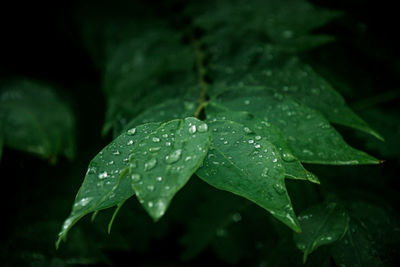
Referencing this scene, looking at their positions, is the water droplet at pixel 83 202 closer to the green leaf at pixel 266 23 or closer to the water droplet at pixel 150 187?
the water droplet at pixel 150 187

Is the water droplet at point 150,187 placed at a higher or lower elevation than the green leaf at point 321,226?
higher

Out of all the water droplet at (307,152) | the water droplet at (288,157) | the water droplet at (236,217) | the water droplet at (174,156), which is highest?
the water droplet at (174,156)

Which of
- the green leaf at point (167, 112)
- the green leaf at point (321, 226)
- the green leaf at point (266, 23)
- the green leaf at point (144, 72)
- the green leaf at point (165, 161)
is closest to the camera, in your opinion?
the green leaf at point (165, 161)

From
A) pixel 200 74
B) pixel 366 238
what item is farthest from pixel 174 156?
pixel 200 74

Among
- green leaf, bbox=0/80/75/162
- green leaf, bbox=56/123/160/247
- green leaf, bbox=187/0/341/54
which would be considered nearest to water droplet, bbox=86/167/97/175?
green leaf, bbox=56/123/160/247

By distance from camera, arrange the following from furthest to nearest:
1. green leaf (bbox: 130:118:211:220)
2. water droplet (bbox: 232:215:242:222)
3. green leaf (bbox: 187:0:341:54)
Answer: water droplet (bbox: 232:215:242:222)
green leaf (bbox: 187:0:341:54)
green leaf (bbox: 130:118:211:220)

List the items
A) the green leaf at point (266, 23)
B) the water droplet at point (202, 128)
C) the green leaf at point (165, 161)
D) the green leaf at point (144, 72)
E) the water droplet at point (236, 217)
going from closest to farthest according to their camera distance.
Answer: the green leaf at point (165, 161) → the water droplet at point (202, 128) → the green leaf at point (144, 72) → the green leaf at point (266, 23) → the water droplet at point (236, 217)

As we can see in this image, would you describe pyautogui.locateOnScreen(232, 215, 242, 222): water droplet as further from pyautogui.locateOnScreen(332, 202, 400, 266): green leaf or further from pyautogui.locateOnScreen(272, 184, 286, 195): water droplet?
pyautogui.locateOnScreen(272, 184, 286, 195): water droplet

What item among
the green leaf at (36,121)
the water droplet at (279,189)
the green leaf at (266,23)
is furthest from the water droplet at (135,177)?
the green leaf at (266,23)
